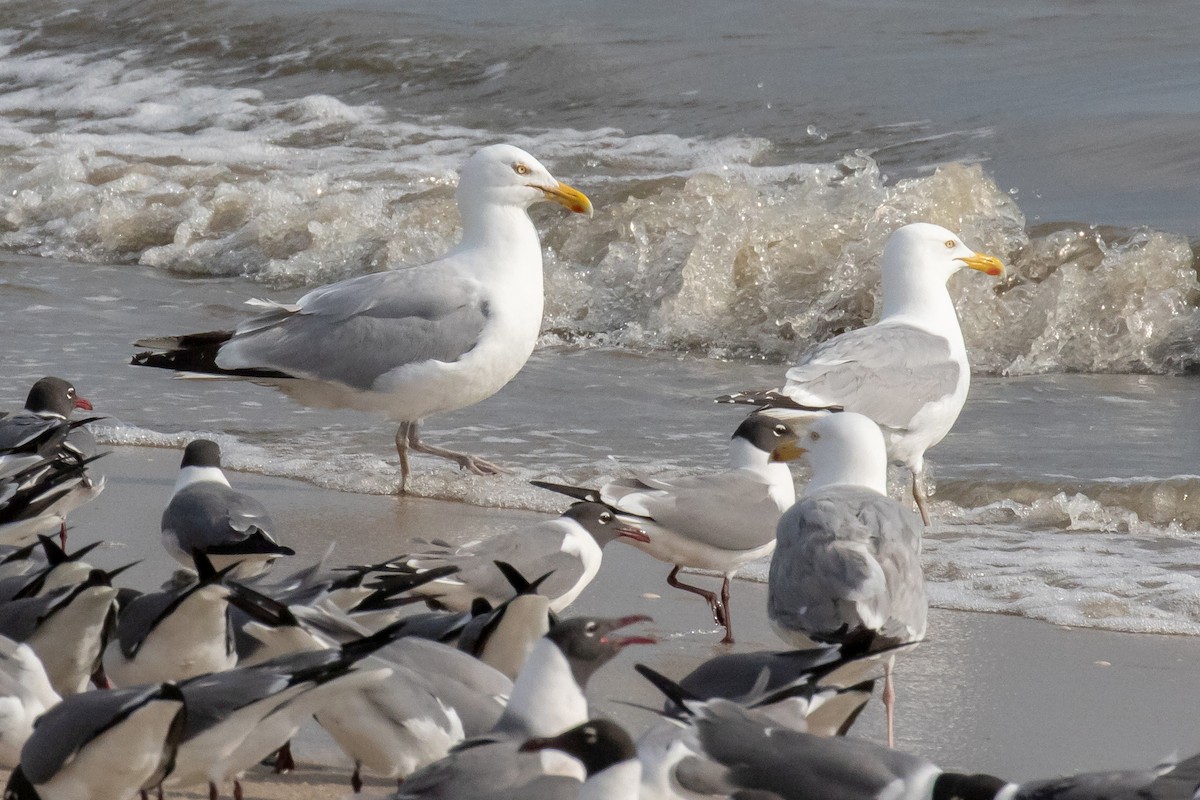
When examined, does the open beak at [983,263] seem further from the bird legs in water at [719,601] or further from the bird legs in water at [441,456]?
the bird legs in water at [719,601]

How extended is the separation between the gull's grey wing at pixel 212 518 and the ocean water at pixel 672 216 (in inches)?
69.5

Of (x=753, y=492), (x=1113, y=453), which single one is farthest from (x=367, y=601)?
(x=1113, y=453)

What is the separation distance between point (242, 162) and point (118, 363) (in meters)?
6.39

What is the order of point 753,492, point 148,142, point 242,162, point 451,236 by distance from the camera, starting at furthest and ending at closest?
point 148,142
point 242,162
point 451,236
point 753,492

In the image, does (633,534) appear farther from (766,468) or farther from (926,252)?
(926,252)

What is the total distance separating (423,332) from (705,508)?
2105 millimetres

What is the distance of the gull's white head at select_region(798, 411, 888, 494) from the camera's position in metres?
4.67

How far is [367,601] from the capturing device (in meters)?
3.73

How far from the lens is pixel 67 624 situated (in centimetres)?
356

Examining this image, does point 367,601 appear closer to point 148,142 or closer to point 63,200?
point 63,200

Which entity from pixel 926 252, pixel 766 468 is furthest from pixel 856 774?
pixel 926 252

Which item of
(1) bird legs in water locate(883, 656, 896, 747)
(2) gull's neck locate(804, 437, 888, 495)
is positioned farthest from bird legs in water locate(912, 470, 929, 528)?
(1) bird legs in water locate(883, 656, 896, 747)

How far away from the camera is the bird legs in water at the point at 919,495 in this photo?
6.25 meters

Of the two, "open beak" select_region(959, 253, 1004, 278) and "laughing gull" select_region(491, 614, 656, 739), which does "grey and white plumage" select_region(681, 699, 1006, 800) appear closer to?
"laughing gull" select_region(491, 614, 656, 739)
